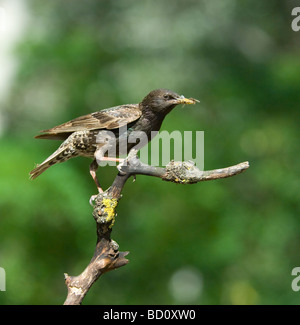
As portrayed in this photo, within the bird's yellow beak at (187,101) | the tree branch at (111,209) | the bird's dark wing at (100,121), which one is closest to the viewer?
the tree branch at (111,209)

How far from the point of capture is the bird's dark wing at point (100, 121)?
4.05 m

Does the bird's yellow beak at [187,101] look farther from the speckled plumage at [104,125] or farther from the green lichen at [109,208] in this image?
the green lichen at [109,208]

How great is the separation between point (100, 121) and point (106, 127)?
0.33 feet

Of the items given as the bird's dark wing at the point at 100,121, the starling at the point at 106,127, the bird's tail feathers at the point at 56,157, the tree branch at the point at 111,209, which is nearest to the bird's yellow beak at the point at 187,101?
the starling at the point at 106,127

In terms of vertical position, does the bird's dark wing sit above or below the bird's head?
below

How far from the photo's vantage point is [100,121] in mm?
4156

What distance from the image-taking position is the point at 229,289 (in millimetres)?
8477

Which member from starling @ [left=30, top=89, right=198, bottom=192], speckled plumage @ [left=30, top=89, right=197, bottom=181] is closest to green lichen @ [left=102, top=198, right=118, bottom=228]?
starling @ [left=30, top=89, right=198, bottom=192]

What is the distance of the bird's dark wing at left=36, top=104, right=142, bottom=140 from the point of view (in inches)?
159

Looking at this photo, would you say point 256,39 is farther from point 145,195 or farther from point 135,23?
point 145,195

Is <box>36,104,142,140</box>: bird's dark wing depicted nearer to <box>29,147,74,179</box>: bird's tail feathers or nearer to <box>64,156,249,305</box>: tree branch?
<box>29,147,74,179</box>: bird's tail feathers

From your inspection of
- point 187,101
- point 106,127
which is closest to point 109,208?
point 106,127

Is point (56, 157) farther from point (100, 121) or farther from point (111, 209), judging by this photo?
point (111, 209)

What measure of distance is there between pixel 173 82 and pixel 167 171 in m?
5.83
